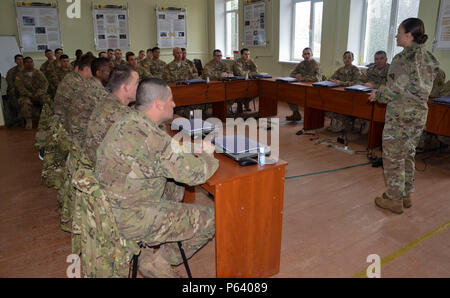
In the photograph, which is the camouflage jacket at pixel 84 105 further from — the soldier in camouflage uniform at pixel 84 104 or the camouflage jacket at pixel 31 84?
the camouflage jacket at pixel 31 84

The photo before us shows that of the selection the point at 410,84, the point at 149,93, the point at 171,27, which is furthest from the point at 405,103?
the point at 171,27

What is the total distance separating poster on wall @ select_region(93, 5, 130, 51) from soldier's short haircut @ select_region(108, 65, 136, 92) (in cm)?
715

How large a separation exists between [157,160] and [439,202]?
2.84 metres

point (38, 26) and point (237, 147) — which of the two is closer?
point (237, 147)

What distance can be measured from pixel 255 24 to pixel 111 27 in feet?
12.4

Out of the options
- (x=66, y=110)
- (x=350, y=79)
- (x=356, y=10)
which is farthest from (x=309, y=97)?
(x=66, y=110)

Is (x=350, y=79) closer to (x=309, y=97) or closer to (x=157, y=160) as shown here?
(x=309, y=97)

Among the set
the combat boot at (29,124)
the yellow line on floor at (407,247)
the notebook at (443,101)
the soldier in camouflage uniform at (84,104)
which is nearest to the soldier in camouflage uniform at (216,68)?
the combat boot at (29,124)

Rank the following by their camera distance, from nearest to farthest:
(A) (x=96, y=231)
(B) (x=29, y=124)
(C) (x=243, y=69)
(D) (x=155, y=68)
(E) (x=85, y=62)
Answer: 1. (A) (x=96, y=231)
2. (E) (x=85, y=62)
3. (B) (x=29, y=124)
4. (C) (x=243, y=69)
5. (D) (x=155, y=68)

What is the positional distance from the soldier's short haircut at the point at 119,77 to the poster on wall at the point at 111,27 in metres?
7.15

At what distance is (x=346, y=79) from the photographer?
5754 mm

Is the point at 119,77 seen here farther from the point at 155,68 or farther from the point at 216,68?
the point at 155,68

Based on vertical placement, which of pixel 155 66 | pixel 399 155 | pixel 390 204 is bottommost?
pixel 390 204
